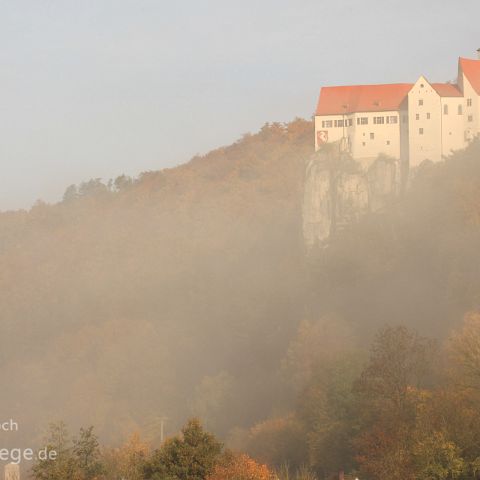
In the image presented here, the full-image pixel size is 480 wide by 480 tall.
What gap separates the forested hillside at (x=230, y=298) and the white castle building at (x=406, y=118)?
2.09 m

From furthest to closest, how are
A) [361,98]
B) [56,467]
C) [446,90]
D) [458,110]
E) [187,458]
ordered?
1. [361,98]
2. [446,90]
3. [458,110]
4. [56,467]
5. [187,458]

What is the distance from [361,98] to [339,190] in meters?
8.26

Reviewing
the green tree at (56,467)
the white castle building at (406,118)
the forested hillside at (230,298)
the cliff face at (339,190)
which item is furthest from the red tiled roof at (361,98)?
the green tree at (56,467)

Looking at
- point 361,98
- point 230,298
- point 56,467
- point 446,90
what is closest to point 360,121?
point 361,98

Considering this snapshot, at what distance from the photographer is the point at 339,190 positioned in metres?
84.4

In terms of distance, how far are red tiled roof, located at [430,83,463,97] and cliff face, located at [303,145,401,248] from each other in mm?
6702

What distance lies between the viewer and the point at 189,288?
341 feet

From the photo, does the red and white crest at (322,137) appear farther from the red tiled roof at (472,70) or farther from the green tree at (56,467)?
the green tree at (56,467)

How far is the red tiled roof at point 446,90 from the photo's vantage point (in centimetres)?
8112

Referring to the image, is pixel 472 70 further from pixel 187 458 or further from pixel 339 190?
pixel 187 458

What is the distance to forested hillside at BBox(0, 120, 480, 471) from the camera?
7225cm

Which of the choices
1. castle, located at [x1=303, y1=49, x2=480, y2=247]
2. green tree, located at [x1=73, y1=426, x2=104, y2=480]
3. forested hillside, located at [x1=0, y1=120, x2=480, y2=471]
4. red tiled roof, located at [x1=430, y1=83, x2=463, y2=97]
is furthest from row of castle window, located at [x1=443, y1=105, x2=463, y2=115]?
green tree, located at [x1=73, y1=426, x2=104, y2=480]

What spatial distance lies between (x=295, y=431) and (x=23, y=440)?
115 feet

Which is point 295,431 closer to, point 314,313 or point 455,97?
point 314,313
